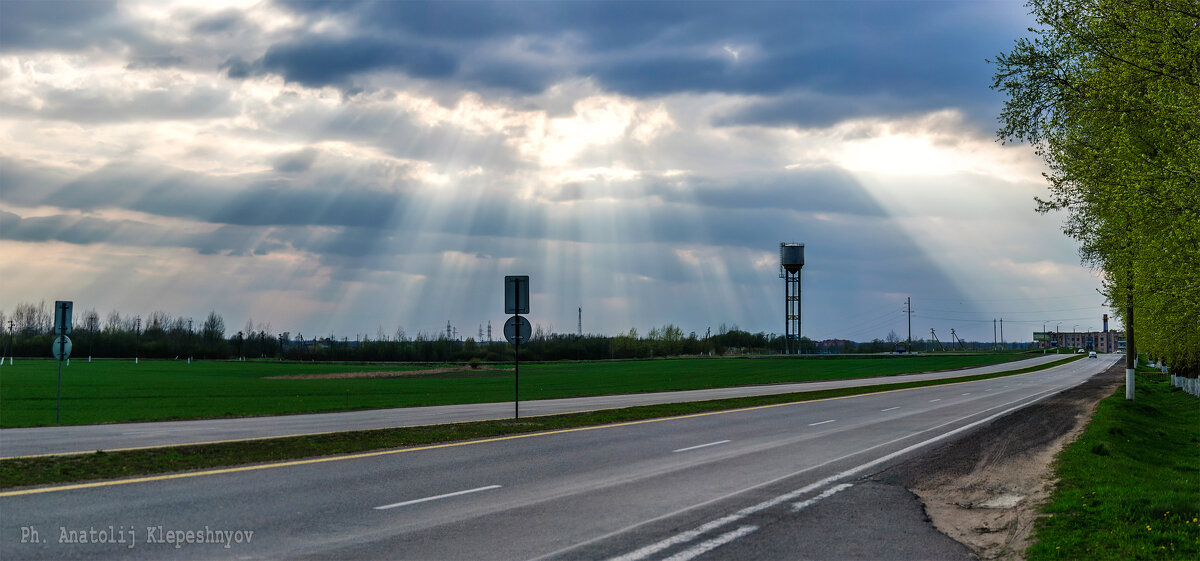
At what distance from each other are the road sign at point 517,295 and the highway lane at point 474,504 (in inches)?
189

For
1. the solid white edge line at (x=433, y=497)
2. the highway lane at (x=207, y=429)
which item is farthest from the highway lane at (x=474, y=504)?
the highway lane at (x=207, y=429)

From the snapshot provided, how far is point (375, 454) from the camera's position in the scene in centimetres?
1415

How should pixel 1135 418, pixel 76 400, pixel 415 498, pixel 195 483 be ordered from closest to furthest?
pixel 415 498, pixel 195 483, pixel 1135 418, pixel 76 400

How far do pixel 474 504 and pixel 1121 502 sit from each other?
818 cm

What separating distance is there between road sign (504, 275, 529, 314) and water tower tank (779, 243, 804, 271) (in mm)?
133045

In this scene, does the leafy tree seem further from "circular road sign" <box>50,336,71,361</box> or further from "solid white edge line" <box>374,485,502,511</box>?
"circular road sign" <box>50,336,71,361</box>

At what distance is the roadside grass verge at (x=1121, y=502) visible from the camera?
798 cm

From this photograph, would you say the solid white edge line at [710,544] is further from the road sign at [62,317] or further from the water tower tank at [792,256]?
the water tower tank at [792,256]

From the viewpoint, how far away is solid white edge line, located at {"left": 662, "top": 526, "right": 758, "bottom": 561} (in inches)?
291

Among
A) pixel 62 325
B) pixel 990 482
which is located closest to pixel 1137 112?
pixel 990 482

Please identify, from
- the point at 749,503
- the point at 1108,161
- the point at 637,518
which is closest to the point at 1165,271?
the point at 1108,161

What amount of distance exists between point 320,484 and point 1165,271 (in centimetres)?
1442

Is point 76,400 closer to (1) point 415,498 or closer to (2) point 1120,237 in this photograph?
(1) point 415,498

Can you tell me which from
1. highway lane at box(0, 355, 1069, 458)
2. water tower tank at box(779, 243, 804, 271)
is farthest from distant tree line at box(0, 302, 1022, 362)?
highway lane at box(0, 355, 1069, 458)
